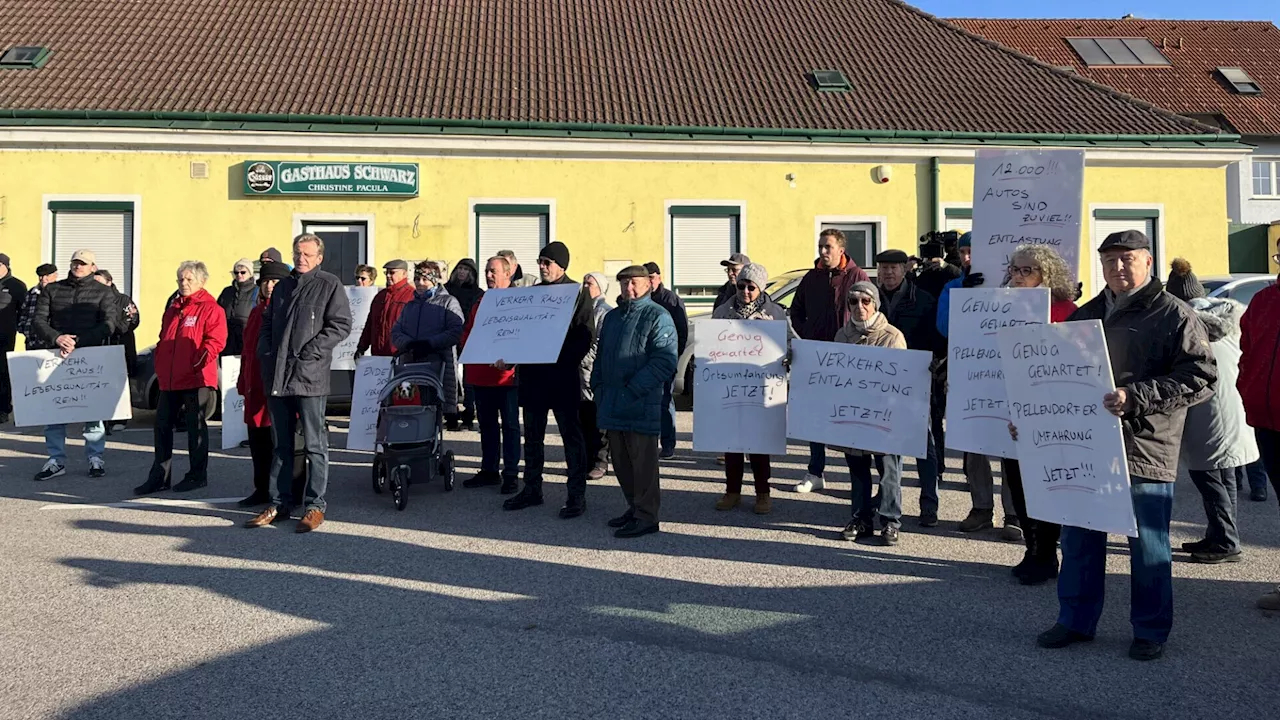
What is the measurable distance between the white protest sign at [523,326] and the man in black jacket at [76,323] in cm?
379

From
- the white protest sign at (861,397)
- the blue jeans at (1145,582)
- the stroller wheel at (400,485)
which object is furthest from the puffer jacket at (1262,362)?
the stroller wheel at (400,485)

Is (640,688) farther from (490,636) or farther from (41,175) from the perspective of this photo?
(41,175)

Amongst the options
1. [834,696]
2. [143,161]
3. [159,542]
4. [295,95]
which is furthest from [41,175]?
[834,696]

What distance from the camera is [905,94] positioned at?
20.1 meters

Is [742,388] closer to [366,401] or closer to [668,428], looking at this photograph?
[668,428]

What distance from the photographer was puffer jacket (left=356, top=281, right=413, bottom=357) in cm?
954

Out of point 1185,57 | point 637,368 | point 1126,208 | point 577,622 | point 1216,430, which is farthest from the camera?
point 1185,57

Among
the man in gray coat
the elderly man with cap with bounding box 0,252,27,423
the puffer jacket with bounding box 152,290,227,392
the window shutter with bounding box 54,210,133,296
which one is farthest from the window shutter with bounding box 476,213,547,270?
the man in gray coat

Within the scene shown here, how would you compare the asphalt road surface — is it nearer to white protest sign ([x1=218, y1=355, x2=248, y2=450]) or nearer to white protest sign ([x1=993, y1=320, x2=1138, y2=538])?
white protest sign ([x1=993, y1=320, x2=1138, y2=538])

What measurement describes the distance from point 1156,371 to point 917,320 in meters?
3.02

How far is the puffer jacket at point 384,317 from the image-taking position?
31.3ft

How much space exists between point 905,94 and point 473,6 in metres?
9.50

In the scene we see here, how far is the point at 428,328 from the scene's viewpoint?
8672mm

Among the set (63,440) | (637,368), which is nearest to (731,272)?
(637,368)
